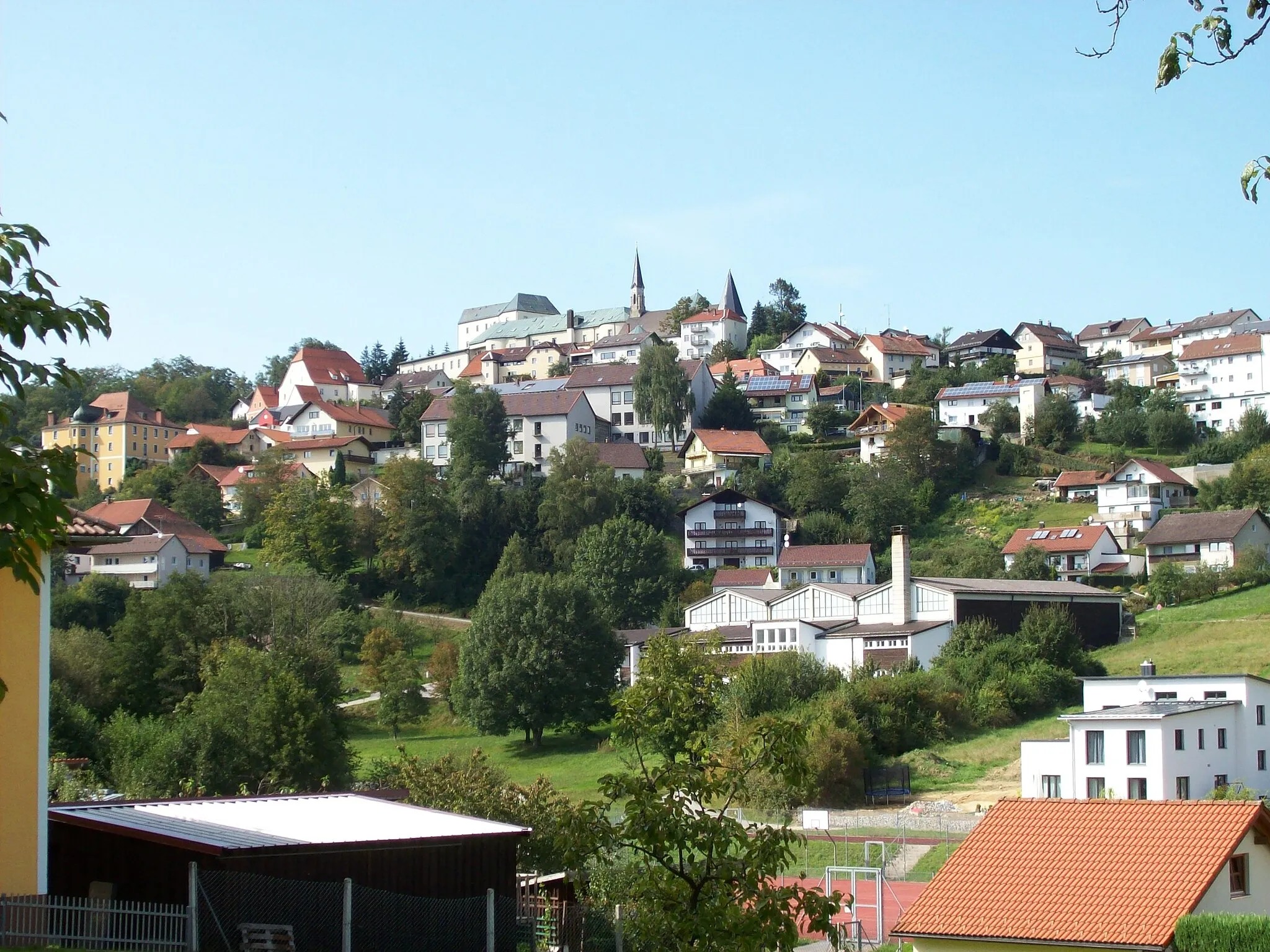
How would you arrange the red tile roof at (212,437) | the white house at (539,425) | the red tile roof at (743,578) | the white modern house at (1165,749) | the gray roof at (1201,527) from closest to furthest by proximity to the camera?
1. the white modern house at (1165,749)
2. the gray roof at (1201,527)
3. the red tile roof at (743,578)
4. the white house at (539,425)
5. the red tile roof at (212,437)

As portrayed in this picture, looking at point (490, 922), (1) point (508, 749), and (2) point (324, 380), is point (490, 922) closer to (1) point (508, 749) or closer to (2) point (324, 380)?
(1) point (508, 749)

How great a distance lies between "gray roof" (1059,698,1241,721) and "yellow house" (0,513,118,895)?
33034 millimetres

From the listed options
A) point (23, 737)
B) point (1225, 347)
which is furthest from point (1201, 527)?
point (23, 737)

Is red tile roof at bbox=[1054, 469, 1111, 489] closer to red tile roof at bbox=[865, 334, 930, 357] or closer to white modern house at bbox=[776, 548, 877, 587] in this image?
white modern house at bbox=[776, 548, 877, 587]

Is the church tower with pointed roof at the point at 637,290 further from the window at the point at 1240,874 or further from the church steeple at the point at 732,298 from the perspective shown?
the window at the point at 1240,874

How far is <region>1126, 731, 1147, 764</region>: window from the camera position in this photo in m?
40.3

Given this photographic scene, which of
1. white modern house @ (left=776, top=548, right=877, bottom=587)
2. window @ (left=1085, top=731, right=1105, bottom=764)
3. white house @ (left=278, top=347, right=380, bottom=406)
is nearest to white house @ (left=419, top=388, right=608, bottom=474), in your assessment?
white modern house @ (left=776, top=548, right=877, bottom=587)

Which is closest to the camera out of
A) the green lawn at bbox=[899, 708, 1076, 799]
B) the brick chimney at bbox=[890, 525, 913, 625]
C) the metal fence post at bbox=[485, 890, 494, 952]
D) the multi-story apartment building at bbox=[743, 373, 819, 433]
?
the metal fence post at bbox=[485, 890, 494, 952]

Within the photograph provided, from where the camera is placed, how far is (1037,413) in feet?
352

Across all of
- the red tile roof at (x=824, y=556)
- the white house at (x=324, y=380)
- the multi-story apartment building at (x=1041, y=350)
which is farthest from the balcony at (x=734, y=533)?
the white house at (x=324, y=380)

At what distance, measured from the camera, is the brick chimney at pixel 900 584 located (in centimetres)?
6378

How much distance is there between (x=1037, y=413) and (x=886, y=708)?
60.6m

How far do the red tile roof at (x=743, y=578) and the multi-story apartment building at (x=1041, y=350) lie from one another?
2072 inches

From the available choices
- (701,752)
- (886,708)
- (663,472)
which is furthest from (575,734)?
(701,752)
